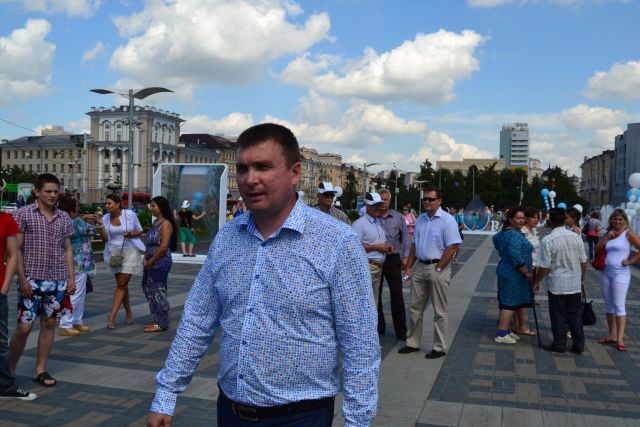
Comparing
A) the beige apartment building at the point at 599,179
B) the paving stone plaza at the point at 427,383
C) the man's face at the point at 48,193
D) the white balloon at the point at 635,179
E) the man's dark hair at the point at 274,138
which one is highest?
the beige apartment building at the point at 599,179

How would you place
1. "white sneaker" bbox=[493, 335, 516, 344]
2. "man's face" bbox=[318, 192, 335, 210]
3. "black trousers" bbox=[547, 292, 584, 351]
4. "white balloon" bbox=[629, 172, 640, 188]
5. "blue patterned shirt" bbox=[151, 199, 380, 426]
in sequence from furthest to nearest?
"white balloon" bbox=[629, 172, 640, 188] < "white sneaker" bbox=[493, 335, 516, 344] < "man's face" bbox=[318, 192, 335, 210] < "black trousers" bbox=[547, 292, 584, 351] < "blue patterned shirt" bbox=[151, 199, 380, 426]

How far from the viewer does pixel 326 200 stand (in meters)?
7.54

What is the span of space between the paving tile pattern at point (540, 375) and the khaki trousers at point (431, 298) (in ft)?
1.03

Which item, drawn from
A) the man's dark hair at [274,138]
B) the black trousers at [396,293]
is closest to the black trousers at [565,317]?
the black trousers at [396,293]

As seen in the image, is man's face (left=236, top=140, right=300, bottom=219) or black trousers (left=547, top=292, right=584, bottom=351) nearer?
man's face (left=236, top=140, right=300, bottom=219)

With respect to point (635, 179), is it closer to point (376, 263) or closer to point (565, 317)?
Result: point (565, 317)

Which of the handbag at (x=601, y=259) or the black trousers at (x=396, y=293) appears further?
the black trousers at (x=396, y=293)

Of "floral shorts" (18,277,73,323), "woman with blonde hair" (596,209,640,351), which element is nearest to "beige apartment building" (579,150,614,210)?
"woman with blonde hair" (596,209,640,351)

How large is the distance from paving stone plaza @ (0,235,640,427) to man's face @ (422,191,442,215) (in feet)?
5.32

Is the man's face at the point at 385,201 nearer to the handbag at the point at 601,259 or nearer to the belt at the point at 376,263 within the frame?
the belt at the point at 376,263

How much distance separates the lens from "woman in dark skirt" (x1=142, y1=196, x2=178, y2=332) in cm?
805

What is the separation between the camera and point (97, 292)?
447 inches

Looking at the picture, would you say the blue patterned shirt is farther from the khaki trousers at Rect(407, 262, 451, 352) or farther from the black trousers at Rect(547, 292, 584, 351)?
the black trousers at Rect(547, 292, 584, 351)

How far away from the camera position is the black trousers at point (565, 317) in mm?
7293
